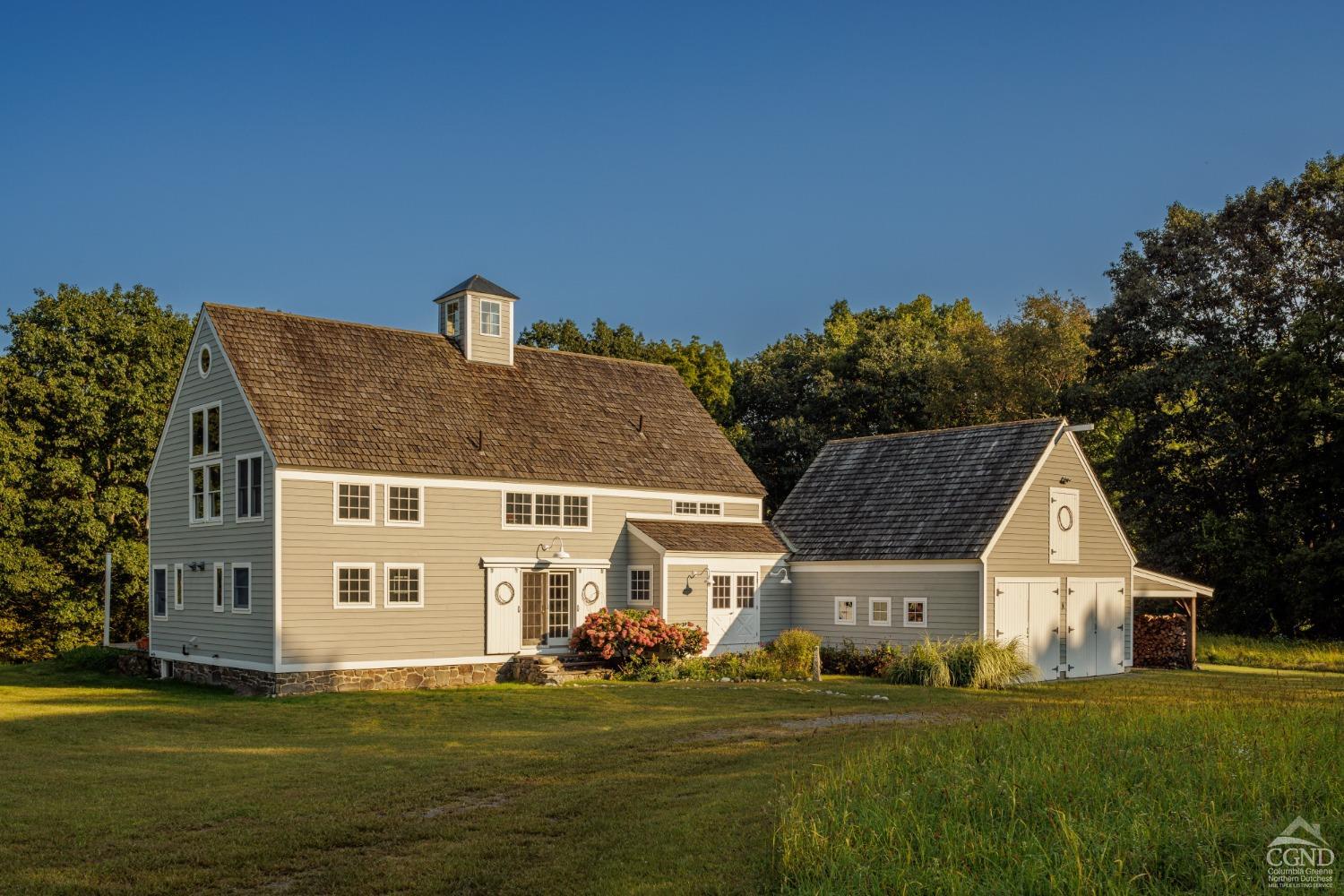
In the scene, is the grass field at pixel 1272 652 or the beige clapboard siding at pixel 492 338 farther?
the grass field at pixel 1272 652

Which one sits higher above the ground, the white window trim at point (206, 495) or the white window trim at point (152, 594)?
the white window trim at point (206, 495)

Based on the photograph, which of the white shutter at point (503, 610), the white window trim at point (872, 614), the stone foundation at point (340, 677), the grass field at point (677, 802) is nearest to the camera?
the grass field at point (677, 802)

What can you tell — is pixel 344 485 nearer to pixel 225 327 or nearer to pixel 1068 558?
pixel 225 327

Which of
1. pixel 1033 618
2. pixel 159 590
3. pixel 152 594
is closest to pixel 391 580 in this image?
pixel 159 590

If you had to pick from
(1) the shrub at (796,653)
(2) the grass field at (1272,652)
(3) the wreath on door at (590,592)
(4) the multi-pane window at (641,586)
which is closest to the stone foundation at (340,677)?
(3) the wreath on door at (590,592)

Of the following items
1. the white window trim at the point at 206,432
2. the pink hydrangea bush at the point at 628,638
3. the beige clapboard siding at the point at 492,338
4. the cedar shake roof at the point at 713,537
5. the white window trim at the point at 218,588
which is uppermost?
the beige clapboard siding at the point at 492,338

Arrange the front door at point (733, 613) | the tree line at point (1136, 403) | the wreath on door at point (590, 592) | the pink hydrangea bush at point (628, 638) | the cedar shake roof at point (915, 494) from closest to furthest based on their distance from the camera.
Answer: the pink hydrangea bush at point (628, 638) < the cedar shake roof at point (915, 494) < the wreath on door at point (590, 592) < the front door at point (733, 613) < the tree line at point (1136, 403)

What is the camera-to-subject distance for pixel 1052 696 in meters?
23.2

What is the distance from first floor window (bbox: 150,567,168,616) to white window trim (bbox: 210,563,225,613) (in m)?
3.11

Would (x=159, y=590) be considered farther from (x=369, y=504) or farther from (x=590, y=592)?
(x=590, y=592)

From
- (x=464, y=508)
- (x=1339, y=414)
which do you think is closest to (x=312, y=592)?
(x=464, y=508)

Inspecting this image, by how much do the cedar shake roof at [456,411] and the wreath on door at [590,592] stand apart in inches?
105

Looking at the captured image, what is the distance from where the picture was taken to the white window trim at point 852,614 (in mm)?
30625

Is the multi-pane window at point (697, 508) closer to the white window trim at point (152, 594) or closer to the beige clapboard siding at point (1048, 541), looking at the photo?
the beige clapboard siding at point (1048, 541)
